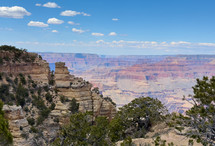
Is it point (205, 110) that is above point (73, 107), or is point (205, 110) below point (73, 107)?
above

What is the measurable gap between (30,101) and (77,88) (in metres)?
10.3

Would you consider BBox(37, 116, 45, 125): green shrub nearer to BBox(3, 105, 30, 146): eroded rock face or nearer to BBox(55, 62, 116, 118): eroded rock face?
BBox(3, 105, 30, 146): eroded rock face

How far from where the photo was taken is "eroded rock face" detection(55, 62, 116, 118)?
42.9m

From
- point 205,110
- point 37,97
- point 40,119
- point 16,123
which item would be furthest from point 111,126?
point 37,97

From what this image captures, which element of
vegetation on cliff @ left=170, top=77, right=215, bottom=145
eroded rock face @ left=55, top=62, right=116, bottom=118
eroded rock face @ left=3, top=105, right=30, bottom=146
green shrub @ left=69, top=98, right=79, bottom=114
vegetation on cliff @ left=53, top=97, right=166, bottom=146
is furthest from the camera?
eroded rock face @ left=55, top=62, right=116, bottom=118

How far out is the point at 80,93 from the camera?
43562 mm

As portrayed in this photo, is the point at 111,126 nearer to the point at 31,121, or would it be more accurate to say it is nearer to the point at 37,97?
the point at 31,121

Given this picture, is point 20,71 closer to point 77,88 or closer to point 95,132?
point 77,88

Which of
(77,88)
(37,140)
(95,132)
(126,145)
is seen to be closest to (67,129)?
(95,132)

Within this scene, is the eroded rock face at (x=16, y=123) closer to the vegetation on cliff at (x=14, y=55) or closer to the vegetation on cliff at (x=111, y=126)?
the vegetation on cliff at (x=111, y=126)

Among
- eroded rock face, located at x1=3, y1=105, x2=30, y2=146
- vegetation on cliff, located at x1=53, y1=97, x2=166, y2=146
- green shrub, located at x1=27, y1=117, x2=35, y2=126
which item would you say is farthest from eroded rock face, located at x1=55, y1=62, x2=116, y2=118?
eroded rock face, located at x1=3, y1=105, x2=30, y2=146

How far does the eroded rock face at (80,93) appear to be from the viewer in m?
42.9

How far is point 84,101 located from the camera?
42.9 metres

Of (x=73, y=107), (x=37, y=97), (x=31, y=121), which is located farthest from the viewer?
(x=73, y=107)
